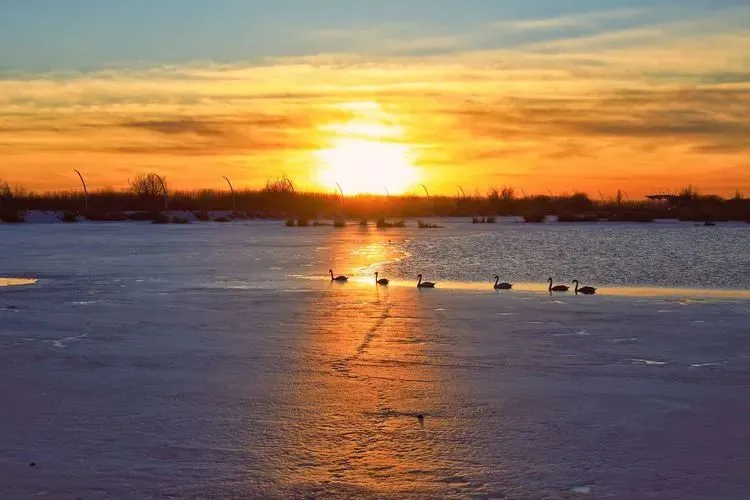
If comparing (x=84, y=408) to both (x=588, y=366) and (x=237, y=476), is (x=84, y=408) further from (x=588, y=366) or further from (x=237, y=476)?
(x=588, y=366)

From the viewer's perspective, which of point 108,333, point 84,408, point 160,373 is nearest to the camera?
point 84,408

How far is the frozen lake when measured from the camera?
488 cm

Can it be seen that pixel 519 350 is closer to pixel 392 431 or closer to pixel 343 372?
pixel 343 372

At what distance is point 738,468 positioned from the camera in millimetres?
4996

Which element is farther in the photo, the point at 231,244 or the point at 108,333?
the point at 231,244

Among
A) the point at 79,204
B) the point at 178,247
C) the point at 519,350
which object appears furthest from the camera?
the point at 79,204

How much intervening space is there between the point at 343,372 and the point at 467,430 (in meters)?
2.20

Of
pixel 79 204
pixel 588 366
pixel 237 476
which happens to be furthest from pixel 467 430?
pixel 79 204

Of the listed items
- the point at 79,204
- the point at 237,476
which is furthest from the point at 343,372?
the point at 79,204

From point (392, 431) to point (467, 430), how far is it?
54cm

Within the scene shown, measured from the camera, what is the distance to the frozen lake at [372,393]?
192 inches

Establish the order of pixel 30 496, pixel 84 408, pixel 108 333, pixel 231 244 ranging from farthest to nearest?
pixel 231 244 < pixel 108 333 < pixel 84 408 < pixel 30 496

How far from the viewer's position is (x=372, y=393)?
6926 millimetres

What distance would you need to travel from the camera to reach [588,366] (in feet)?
26.8
